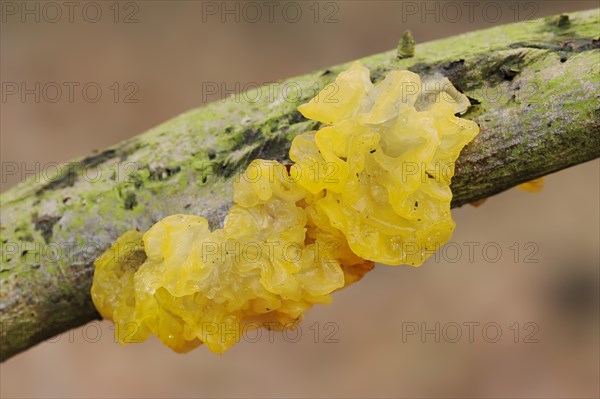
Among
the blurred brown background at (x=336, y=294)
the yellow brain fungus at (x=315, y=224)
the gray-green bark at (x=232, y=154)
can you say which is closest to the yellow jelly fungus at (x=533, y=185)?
the gray-green bark at (x=232, y=154)

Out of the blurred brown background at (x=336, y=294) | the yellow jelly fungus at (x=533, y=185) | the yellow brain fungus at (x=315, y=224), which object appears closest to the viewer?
the yellow brain fungus at (x=315, y=224)

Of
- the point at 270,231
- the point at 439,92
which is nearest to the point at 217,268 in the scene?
the point at 270,231

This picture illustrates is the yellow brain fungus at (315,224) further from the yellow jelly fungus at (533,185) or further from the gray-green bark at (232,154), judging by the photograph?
the yellow jelly fungus at (533,185)

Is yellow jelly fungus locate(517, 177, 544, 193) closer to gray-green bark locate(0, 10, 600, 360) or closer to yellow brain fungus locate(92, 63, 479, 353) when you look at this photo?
gray-green bark locate(0, 10, 600, 360)

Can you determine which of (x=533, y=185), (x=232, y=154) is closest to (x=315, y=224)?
(x=232, y=154)

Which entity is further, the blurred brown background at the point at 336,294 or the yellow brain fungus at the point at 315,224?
the blurred brown background at the point at 336,294

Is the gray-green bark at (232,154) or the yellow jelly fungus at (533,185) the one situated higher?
the gray-green bark at (232,154)

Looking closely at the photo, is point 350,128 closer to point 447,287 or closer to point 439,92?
point 439,92
